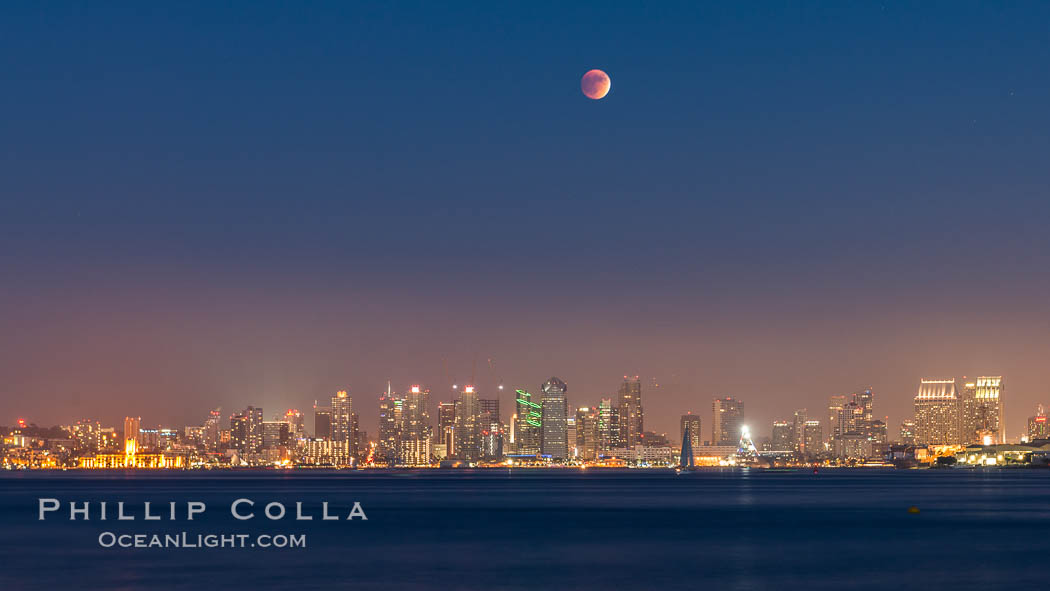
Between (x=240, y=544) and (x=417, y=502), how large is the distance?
85710mm

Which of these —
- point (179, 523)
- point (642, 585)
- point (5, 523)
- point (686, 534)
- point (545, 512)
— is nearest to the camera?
point (642, 585)

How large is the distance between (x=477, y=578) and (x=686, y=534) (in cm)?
3609

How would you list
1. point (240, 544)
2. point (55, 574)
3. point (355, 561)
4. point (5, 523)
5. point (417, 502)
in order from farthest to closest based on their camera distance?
point (417, 502) < point (5, 523) < point (240, 544) < point (355, 561) < point (55, 574)

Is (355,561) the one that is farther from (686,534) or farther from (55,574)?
(686,534)

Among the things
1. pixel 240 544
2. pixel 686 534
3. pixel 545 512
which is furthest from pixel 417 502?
pixel 240 544

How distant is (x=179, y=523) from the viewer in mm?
106062

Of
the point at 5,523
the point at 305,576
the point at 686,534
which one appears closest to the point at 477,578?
the point at 305,576

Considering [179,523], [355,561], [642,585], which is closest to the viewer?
[642,585]

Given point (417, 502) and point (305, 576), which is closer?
point (305, 576)

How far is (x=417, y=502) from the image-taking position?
539 feet

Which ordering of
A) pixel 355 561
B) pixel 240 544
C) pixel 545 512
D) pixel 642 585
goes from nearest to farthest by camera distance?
pixel 642 585
pixel 355 561
pixel 240 544
pixel 545 512

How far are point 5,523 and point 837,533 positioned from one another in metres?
70.1

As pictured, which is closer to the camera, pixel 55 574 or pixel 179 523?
pixel 55 574

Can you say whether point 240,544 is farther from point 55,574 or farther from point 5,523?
point 5,523
